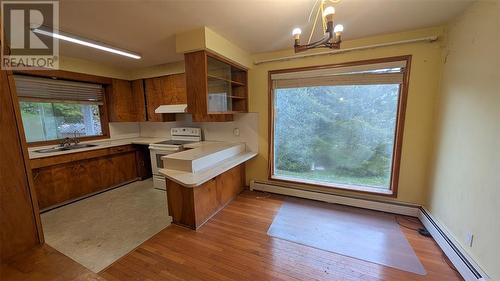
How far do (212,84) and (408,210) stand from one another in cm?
327

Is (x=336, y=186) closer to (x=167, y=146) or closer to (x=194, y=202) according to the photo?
(x=194, y=202)

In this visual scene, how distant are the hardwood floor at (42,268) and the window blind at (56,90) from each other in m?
3.41

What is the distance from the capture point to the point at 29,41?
2.30 meters

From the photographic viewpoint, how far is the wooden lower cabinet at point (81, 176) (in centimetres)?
296

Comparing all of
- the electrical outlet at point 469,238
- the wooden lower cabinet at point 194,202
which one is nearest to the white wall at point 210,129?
the wooden lower cabinet at point 194,202

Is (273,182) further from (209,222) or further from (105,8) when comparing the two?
(105,8)

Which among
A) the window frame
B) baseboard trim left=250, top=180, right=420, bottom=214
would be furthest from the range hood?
baseboard trim left=250, top=180, right=420, bottom=214

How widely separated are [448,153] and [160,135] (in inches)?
201

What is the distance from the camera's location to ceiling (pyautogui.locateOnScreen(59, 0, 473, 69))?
1.82m

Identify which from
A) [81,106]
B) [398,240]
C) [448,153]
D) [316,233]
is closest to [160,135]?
[81,106]

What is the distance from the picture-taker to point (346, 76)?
9.28ft

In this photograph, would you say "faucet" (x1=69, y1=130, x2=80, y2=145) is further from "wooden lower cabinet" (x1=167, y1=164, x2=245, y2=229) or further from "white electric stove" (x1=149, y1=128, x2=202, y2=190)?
"wooden lower cabinet" (x1=167, y1=164, x2=245, y2=229)

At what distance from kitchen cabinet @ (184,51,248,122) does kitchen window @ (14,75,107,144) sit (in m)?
2.66

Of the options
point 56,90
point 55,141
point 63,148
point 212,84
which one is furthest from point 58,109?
point 212,84
